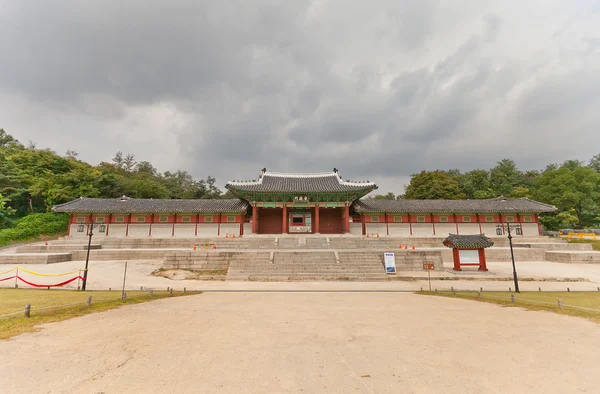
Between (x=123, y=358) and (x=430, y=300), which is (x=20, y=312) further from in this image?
(x=430, y=300)

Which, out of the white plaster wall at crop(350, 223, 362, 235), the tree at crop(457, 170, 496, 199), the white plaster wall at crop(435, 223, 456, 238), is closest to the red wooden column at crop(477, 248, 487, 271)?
the white plaster wall at crop(435, 223, 456, 238)

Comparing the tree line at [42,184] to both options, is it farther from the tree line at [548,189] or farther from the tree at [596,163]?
the tree at [596,163]

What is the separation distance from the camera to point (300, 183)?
99.6ft

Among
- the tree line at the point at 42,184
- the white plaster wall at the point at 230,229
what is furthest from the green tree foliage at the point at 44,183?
the white plaster wall at the point at 230,229

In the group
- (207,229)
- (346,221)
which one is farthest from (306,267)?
(207,229)

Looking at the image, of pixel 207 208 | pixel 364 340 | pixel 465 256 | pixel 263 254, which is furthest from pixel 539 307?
pixel 207 208

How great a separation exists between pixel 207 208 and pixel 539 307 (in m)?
27.9

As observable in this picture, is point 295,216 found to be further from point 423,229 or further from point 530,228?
point 530,228

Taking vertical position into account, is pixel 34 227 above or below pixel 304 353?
above

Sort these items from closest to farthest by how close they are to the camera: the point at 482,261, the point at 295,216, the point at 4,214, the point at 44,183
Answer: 1. the point at 482,261
2. the point at 4,214
3. the point at 295,216
4. the point at 44,183

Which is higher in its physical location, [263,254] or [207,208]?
[207,208]

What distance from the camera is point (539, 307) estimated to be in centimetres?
834

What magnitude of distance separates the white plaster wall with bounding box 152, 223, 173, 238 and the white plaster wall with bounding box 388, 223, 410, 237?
994 inches

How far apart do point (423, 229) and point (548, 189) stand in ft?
81.4
